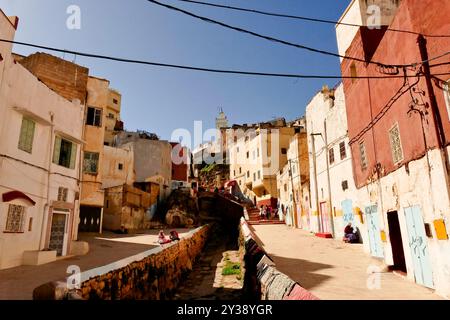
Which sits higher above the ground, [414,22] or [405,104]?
[414,22]

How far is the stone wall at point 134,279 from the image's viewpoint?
6.50m

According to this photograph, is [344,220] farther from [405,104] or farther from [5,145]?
[5,145]

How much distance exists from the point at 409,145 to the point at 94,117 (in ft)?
58.2

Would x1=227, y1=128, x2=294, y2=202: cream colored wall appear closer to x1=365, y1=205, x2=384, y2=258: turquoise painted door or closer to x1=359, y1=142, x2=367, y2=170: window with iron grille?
x1=359, y1=142, x2=367, y2=170: window with iron grille

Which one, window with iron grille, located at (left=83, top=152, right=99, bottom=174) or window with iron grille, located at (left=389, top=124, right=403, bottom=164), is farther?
window with iron grille, located at (left=83, top=152, right=99, bottom=174)

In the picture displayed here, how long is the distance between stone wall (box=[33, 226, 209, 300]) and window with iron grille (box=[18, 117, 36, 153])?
721 centimetres

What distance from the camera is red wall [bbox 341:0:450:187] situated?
795 centimetres

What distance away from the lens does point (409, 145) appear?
9211 mm

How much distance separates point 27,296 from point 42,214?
7781 millimetres

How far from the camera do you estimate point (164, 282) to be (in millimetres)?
13398

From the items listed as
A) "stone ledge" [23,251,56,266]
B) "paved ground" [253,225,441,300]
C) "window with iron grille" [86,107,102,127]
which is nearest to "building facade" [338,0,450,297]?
"paved ground" [253,225,441,300]

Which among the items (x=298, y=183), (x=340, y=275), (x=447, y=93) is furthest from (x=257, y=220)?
(x=447, y=93)

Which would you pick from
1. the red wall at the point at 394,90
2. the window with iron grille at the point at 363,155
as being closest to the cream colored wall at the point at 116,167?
the window with iron grille at the point at 363,155
